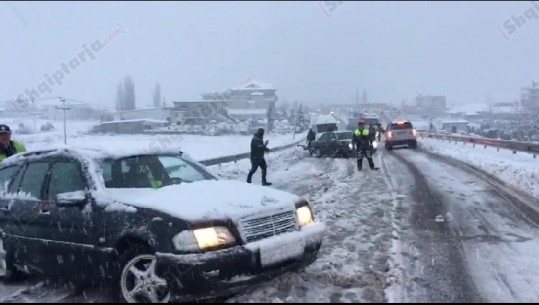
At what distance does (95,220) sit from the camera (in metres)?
4.84

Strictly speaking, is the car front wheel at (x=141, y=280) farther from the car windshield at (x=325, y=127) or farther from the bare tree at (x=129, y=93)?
the bare tree at (x=129, y=93)

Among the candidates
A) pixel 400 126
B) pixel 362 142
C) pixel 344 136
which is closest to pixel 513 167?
pixel 362 142

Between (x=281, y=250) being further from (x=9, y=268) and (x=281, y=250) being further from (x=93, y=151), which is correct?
(x=9, y=268)

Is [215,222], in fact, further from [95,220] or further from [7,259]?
[7,259]

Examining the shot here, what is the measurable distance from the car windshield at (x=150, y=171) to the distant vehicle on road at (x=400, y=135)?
80.1 feet

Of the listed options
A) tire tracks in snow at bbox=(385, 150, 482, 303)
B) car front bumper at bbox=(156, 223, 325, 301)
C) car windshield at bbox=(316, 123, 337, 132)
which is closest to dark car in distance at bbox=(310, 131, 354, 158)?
car windshield at bbox=(316, 123, 337, 132)

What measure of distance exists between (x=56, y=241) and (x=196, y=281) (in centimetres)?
176

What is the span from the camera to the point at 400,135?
29656mm

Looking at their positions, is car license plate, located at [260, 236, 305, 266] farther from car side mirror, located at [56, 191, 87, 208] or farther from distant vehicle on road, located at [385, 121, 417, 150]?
distant vehicle on road, located at [385, 121, 417, 150]

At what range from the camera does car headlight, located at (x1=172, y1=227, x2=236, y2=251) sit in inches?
169

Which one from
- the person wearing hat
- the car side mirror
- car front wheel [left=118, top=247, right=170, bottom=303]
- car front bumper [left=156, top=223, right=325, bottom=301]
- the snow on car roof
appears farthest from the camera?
the person wearing hat

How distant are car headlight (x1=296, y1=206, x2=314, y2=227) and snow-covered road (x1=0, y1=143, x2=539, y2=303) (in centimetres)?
51

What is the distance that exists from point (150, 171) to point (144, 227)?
1329 mm

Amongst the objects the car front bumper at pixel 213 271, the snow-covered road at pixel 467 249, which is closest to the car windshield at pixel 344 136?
the snow-covered road at pixel 467 249
